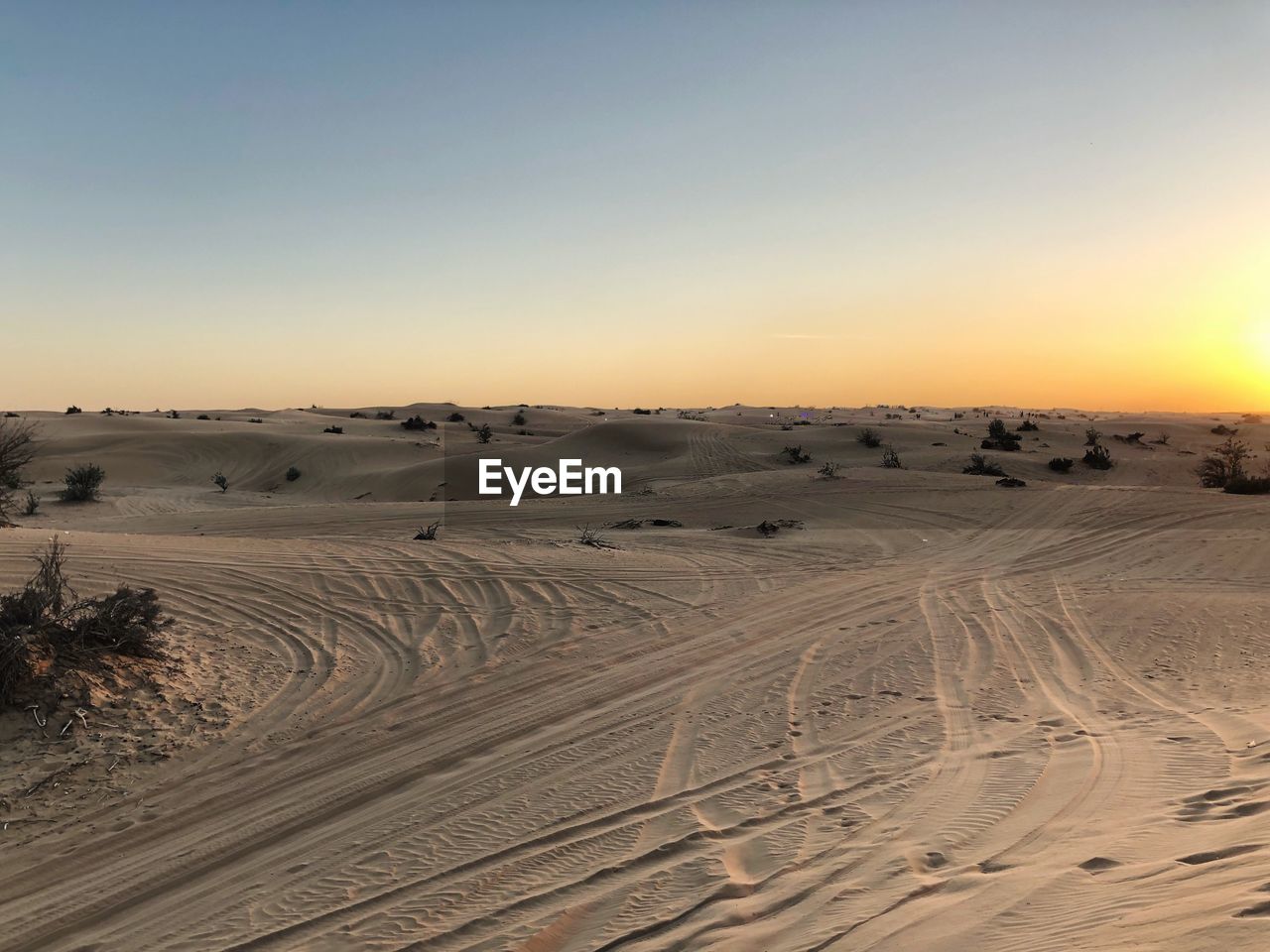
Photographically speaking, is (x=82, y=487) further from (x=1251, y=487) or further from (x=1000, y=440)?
(x=1000, y=440)

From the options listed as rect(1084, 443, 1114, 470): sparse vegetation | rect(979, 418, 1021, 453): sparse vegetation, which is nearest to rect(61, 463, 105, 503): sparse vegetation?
rect(979, 418, 1021, 453): sparse vegetation

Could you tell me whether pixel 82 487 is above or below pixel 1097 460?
below

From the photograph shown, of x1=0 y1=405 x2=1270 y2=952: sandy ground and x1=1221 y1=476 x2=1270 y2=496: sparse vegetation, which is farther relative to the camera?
x1=1221 y1=476 x2=1270 y2=496: sparse vegetation

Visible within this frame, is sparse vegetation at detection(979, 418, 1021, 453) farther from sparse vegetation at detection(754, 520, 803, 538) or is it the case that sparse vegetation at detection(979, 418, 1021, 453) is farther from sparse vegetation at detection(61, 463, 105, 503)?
sparse vegetation at detection(61, 463, 105, 503)

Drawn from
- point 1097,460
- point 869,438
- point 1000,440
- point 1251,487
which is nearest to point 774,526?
point 1251,487

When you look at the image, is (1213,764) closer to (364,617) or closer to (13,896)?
(13,896)
